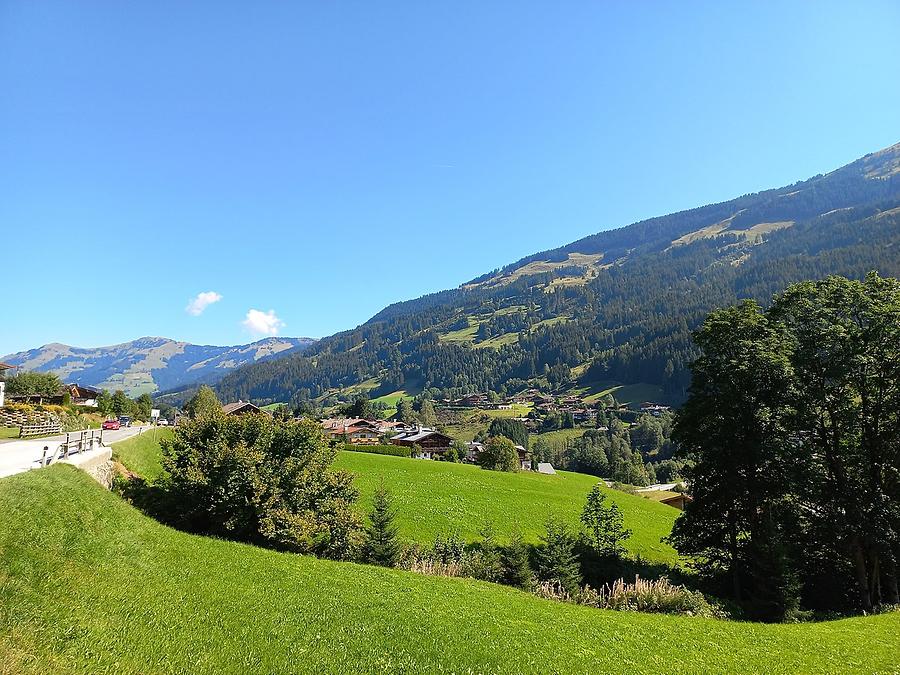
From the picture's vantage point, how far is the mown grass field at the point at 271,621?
948cm

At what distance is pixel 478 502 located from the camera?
4488cm

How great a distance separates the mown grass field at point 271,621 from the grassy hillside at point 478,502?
55.2 ft

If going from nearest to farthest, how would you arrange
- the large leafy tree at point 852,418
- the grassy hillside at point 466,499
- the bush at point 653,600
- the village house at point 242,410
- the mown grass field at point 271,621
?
the mown grass field at point 271,621 < the bush at point 653,600 < the large leafy tree at point 852,418 < the village house at point 242,410 < the grassy hillside at point 466,499

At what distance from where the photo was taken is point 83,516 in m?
14.5

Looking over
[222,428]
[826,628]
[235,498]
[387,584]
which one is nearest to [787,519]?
[826,628]

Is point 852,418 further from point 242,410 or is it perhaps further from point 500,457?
point 242,410

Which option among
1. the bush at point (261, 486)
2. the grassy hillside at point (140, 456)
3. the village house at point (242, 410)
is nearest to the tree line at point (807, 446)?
the bush at point (261, 486)

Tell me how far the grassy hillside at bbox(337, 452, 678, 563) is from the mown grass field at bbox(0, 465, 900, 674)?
16816 millimetres

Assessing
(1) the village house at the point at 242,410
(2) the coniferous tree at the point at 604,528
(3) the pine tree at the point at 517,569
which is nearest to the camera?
(3) the pine tree at the point at 517,569

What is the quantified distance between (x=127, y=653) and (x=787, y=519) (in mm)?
29958

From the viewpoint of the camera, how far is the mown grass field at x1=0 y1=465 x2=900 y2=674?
9.48 metres

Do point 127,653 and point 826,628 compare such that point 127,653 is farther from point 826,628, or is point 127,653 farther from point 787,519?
point 787,519

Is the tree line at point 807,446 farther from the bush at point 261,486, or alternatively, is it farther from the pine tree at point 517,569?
the bush at point 261,486

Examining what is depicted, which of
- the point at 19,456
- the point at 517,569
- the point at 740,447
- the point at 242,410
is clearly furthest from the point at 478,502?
the point at 242,410
